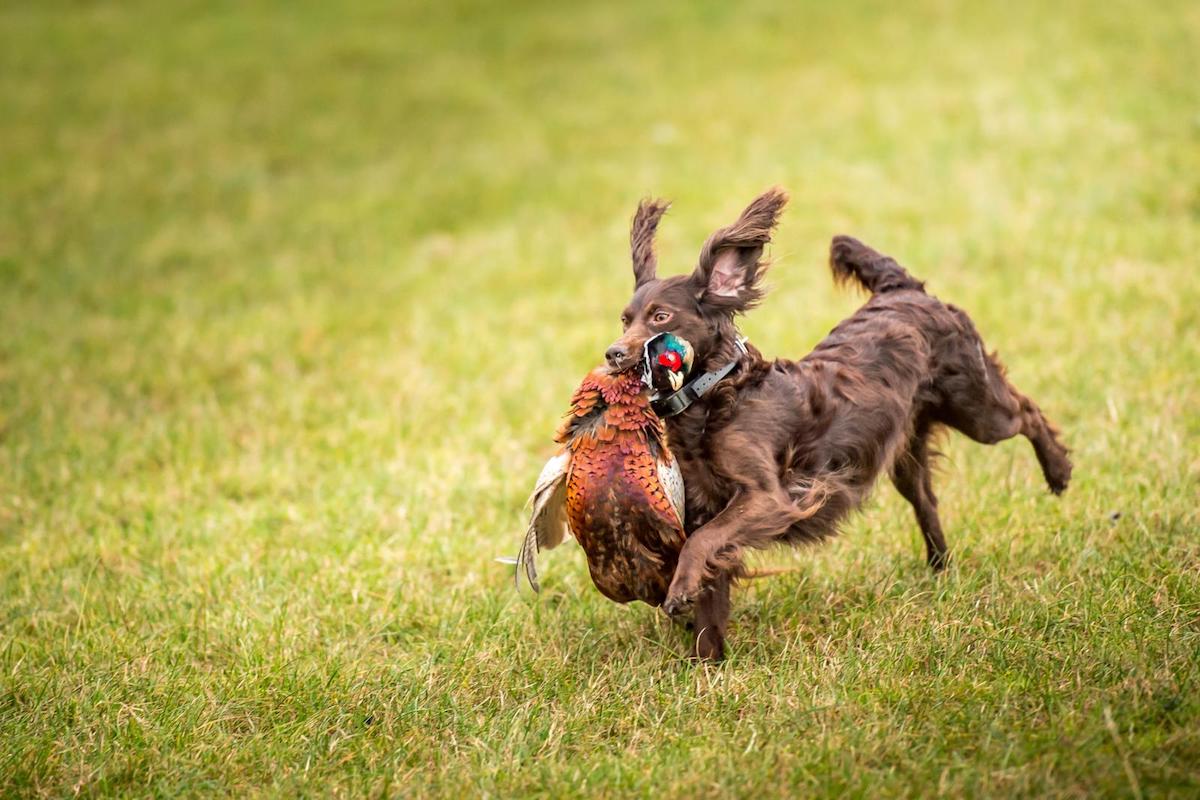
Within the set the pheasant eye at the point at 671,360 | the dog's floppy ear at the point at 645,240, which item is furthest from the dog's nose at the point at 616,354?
the dog's floppy ear at the point at 645,240

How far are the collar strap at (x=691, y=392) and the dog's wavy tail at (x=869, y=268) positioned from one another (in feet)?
3.36

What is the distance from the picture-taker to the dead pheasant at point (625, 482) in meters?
3.74

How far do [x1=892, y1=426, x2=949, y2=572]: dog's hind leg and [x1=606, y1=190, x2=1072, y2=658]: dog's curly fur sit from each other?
157 millimetres

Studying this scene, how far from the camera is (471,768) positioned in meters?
3.47

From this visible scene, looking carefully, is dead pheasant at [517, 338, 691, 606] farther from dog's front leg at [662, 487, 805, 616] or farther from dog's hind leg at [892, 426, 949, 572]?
dog's hind leg at [892, 426, 949, 572]

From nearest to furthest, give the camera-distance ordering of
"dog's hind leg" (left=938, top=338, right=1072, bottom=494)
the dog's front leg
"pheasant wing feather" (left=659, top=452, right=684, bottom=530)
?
the dog's front leg, "pheasant wing feather" (left=659, top=452, right=684, bottom=530), "dog's hind leg" (left=938, top=338, right=1072, bottom=494)

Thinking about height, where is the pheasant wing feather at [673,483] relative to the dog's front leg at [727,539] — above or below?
above

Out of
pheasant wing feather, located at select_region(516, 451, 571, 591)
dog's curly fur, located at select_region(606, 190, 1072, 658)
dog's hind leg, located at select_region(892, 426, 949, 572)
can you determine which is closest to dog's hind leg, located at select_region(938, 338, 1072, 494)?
dog's curly fur, located at select_region(606, 190, 1072, 658)

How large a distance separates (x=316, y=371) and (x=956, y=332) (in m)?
4.62

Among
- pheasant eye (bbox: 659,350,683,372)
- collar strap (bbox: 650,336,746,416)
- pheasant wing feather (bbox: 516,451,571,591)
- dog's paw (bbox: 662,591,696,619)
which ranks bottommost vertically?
dog's paw (bbox: 662,591,696,619)

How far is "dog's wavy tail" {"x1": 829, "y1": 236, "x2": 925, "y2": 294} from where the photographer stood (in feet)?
15.7

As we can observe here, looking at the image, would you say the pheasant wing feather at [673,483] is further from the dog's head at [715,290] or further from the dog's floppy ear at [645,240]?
the dog's floppy ear at [645,240]

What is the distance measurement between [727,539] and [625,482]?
37cm

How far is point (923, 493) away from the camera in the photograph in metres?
4.70
